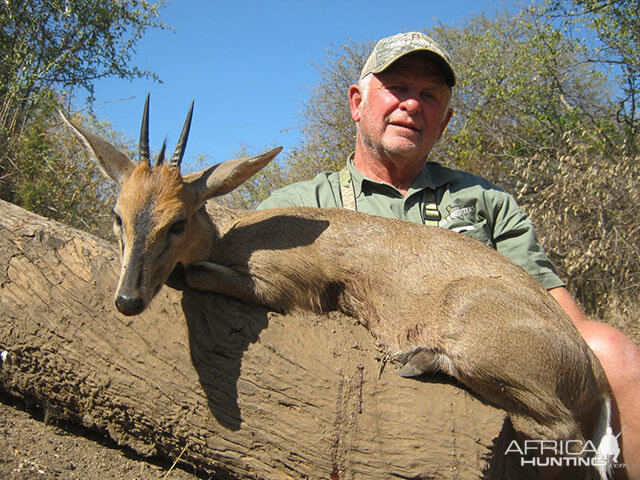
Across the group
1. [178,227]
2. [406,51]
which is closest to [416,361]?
[178,227]

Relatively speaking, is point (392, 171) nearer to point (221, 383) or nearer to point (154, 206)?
point (154, 206)

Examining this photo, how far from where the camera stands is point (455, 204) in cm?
589

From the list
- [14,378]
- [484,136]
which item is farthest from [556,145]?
[14,378]

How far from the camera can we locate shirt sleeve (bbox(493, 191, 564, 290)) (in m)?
5.48

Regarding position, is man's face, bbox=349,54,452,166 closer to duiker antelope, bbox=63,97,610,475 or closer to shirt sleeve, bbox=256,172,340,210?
shirt sleeve, bbox=256,172,340,210

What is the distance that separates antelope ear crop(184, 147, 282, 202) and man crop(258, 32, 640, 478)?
167 centimetres

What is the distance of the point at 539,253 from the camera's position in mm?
5641

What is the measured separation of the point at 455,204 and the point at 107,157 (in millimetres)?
3631

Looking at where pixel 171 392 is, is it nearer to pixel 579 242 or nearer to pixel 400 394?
pixel 400 394

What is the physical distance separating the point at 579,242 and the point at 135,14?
10987 mm

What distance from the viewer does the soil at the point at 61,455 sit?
3400 millimetres

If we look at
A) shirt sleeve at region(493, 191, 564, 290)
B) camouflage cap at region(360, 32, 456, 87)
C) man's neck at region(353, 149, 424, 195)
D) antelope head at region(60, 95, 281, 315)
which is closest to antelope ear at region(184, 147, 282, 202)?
antelope head at region(60, 95, 281, 315)

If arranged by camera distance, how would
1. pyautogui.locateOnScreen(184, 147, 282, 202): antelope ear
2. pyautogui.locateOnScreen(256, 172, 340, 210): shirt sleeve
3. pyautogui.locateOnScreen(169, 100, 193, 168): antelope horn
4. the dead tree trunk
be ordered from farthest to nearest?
pyautogui.locateOnScreen(256, 172, 340, 210): shirt sleeve
pyautogui.locateOnScreen(184, 147, 282, 202): antelope ear
pyautogui.locateOnScreen(169, 100, 193, 168): antelope horn
the dead tree trunk

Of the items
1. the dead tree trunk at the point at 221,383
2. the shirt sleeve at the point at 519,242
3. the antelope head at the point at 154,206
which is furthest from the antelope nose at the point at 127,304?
the shirt sleeve at the point at 519,242
